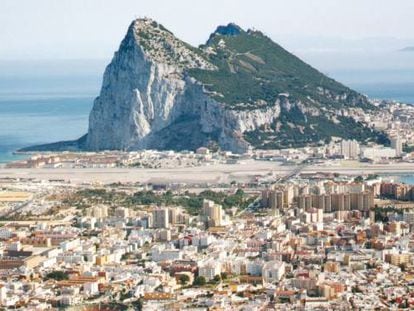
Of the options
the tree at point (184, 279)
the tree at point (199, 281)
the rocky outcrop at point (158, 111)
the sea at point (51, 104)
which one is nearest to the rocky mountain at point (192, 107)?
the rocky outcrop at point (158, 111)

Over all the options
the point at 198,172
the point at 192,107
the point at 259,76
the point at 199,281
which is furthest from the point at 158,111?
the point at 199,281

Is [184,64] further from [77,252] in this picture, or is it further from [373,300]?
[373,300]

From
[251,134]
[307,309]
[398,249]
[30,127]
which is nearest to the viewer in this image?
[307,309]

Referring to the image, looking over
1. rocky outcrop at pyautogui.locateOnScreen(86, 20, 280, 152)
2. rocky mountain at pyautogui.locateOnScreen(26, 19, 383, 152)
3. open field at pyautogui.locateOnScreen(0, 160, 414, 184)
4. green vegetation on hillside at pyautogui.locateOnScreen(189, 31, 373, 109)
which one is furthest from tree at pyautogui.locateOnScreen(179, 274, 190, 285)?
green vegetation on hillside at pyautogui.locateOnScreen(189, 31, 373, 109)

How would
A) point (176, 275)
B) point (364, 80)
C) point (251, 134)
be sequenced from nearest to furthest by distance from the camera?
point (176, 275) < point (251, 134) < point (364, 80)

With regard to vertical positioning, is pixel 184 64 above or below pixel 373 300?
above

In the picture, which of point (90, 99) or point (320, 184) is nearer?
point (320, 184)

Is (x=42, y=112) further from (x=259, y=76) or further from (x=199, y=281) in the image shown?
(x=199, y=281)

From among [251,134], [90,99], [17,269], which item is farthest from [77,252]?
[90,99]
